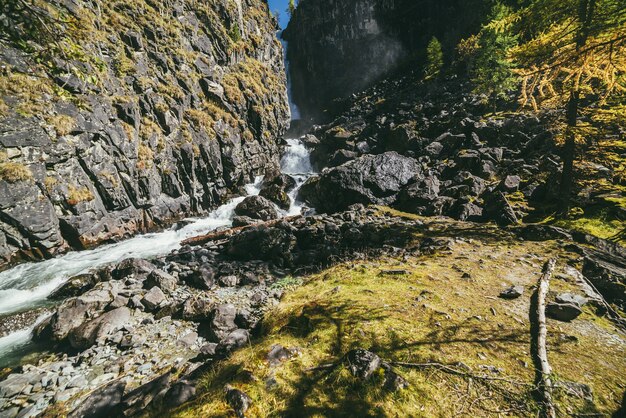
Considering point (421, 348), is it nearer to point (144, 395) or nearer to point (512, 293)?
point (512, 293)

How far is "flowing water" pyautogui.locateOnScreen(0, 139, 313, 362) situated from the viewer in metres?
10.3

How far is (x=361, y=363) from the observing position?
3.31 m

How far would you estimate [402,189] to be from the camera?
1988cm

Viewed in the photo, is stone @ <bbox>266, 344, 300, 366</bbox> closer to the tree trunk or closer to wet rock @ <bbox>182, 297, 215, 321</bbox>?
wet rock @ <bbox>182, 297, 215, 321</bbox>

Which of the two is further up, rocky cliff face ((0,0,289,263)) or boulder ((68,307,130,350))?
rocky cliff face ((0,0,289,263))

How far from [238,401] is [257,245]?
1016cm

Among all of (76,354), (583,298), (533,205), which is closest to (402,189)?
(533,205)

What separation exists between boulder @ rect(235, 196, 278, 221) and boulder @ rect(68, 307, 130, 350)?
14.0 metres

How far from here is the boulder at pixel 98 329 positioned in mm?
7570

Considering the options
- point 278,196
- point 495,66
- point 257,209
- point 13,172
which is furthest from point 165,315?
point 495,66

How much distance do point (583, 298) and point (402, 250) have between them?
4891 mm

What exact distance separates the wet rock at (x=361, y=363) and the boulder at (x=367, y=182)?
55.0ft

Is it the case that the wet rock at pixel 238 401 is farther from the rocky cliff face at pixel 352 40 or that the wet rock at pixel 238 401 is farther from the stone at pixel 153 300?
the rocky cliff face at pixel 352 40

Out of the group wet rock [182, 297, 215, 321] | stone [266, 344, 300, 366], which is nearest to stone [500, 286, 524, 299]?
stone [266, 344, 300, 366]
